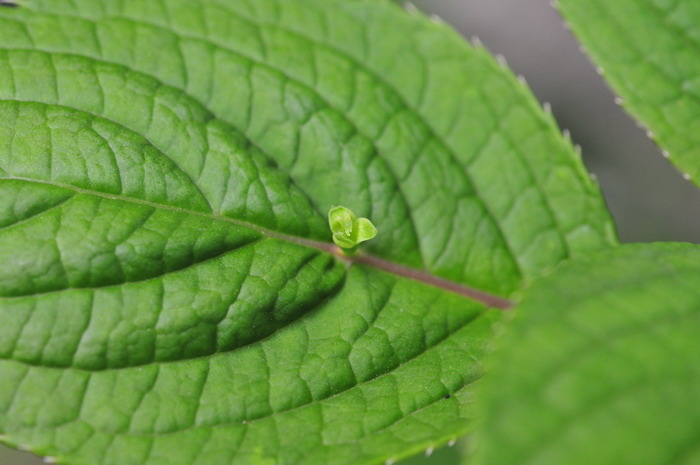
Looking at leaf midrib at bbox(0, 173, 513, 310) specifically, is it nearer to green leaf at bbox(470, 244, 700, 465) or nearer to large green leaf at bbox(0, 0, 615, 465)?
large green leaf at bbox(0, 0, 615, 465)

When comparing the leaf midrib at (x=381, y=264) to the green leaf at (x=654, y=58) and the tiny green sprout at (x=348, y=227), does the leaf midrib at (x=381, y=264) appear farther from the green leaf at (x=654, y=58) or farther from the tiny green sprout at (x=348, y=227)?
the green leaf at (x=654, y=58)

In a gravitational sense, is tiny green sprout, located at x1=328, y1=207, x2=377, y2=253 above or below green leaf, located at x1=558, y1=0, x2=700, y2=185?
below

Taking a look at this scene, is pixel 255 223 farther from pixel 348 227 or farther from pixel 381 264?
pixel 381 264

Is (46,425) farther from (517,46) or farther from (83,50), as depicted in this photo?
(517,46)

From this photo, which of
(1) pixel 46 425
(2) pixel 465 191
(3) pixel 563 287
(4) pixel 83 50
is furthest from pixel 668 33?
(1) pixel 46 425

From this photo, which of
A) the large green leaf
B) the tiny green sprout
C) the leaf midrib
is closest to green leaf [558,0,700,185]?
the large green leaf

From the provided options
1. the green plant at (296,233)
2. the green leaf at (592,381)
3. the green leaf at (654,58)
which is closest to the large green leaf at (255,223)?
the green plant at (296,233)

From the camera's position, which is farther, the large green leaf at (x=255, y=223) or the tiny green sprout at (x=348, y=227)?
the tiny green sprout at (x=348, y=227)

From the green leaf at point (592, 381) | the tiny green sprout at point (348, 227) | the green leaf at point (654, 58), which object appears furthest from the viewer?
the green leaf at point (654, 58)
